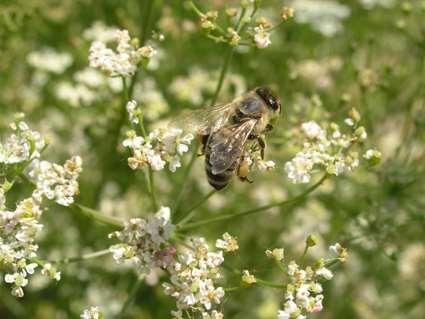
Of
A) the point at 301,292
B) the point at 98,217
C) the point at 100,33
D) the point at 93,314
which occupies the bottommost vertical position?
the point at 93,314

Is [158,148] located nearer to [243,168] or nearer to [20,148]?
[243,168]

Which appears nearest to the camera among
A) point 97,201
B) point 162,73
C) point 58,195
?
point 58,195

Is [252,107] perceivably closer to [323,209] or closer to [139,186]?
[139,186]

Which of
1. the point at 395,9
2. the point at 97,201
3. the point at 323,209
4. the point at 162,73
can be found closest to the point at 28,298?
the point at 97,201

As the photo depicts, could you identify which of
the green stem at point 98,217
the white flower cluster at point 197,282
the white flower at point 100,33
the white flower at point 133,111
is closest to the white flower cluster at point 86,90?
the white flower at point 100,33

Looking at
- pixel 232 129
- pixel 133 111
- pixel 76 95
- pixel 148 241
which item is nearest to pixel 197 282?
pixel 148 241

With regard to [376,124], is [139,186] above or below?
below

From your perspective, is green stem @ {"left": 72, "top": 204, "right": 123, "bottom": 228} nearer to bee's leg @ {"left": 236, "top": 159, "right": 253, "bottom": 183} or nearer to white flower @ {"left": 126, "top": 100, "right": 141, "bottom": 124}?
white flower @ {"left": 126, "top": 100, "right": 141, "bottom": 124}
